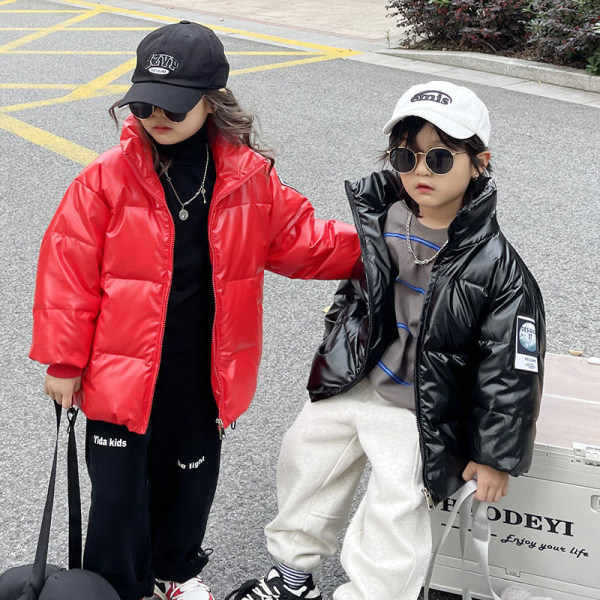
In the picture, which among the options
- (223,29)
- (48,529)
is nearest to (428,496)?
(48,529)

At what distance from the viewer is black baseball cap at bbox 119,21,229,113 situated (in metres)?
2.07

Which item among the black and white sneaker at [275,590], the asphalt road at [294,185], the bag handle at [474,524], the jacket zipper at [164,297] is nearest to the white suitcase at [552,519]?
the bag handle at [474,524]

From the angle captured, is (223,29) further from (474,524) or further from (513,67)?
(474,524)

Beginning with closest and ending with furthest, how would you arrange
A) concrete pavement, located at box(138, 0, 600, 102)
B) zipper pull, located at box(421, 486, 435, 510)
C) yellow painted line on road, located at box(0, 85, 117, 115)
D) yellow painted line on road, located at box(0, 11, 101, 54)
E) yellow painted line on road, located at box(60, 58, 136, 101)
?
zipper pull, located at box(421, 486, 435, 510)
yellow painted line on road, located at box(0, 85, 117, 115)
yellow painted line on road, located at box(60, 58, 136, 101)
concrete pavement, located at box(138, 0, 600, 102)
yellow painted line on road, located at box(0, 11, 101, 54)

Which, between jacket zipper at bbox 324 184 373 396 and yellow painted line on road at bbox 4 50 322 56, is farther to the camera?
yellow painted line on road at bbox 4 50 322 56

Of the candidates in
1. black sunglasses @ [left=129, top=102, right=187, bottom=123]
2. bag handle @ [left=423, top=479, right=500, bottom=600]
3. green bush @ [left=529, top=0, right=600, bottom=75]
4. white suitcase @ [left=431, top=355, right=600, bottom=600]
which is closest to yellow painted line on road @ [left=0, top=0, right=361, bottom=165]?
green bush @ [left=529, top=0, right=600, bottom=75]

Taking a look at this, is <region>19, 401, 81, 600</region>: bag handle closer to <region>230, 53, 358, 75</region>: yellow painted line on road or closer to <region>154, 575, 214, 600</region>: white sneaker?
<region>154, 575, 214, 600</region>: white sneaker

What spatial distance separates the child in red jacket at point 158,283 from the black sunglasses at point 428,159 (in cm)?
31

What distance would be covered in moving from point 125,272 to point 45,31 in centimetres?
921

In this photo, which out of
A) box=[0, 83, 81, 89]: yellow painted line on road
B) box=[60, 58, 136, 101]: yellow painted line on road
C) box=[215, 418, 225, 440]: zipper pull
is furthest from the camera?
box=[0, 83, 81, 89]: yellow painted line on road

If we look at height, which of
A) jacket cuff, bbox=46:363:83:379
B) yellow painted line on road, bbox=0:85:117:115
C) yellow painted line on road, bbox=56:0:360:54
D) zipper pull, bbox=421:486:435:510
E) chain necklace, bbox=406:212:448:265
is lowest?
yellow painted line on road, bbox=0:85:117:115

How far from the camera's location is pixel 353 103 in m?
7.35

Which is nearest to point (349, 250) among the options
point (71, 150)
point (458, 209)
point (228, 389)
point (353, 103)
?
point (458, 209)

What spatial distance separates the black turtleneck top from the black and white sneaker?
712 mm
